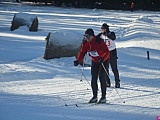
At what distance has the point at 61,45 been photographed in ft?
42.6

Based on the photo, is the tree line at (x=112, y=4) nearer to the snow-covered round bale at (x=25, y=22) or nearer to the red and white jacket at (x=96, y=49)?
the snow-covered round bale at (x=25, y=22)

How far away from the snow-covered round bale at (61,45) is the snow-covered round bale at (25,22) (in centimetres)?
884

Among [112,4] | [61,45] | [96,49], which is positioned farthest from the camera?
[112,4]

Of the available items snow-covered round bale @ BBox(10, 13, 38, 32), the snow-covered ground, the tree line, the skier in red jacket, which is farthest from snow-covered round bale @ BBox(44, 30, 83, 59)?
the tree line

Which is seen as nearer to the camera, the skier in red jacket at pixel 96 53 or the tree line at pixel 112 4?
the skier in red jacket at pixel 96 53

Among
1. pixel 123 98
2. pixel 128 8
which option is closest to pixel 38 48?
pixel 123 98

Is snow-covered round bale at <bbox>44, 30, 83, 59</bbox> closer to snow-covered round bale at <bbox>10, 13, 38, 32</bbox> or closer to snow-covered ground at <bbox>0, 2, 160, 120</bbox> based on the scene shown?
snow-covered ground at <bbox>0, 2, 160, 120</bbox>

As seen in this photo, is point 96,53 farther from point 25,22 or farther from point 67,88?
point 25,22

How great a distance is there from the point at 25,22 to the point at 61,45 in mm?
10190

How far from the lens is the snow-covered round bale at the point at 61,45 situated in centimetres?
1291

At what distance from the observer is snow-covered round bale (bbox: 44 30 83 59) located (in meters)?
12.9

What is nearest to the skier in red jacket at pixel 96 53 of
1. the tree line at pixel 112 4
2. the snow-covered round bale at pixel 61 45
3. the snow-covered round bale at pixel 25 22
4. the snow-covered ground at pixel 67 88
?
the snow-covered ground at pixel 67 88

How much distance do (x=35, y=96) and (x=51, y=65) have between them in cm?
397

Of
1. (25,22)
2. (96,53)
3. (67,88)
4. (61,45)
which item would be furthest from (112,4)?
(96,53)
